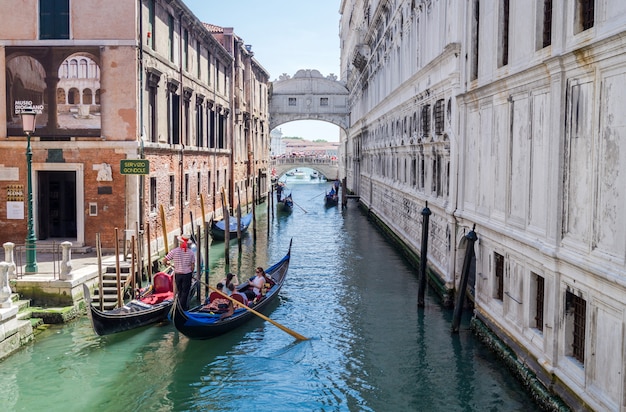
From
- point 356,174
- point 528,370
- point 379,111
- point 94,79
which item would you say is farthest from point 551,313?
point 356,174

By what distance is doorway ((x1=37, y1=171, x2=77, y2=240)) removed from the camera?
50.1 ft

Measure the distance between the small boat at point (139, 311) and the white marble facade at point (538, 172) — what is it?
5469 mm

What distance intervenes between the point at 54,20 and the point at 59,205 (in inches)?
170

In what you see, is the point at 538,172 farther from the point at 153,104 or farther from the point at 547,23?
the point at 153,104

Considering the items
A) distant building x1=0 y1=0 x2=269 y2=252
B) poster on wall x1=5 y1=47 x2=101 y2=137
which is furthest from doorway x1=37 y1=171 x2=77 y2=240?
poster on wall x1=5 y1=47 x2=101 y2=137

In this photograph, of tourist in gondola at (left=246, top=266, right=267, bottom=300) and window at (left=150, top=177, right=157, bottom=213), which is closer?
tourist in gondola at (left=246, top=266, right=267, bottom=300)

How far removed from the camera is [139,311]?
10906 millimetres

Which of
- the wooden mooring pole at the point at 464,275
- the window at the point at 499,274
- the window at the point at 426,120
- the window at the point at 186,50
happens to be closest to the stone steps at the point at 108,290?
the wooden mooring pole at the point at 464,275

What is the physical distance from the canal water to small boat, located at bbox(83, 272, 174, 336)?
200mm

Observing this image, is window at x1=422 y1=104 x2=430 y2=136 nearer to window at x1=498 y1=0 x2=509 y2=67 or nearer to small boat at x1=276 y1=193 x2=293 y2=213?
window at x1=498 y1=0 x2=509 y2=67

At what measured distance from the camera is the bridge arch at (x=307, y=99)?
4756 cm

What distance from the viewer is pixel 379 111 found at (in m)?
26.3

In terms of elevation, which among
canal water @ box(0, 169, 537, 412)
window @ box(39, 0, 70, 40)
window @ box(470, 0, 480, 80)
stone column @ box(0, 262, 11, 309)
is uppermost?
window @ box(39, 0, 70, 40)

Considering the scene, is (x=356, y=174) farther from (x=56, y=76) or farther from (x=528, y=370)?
(x=528, y=370)
